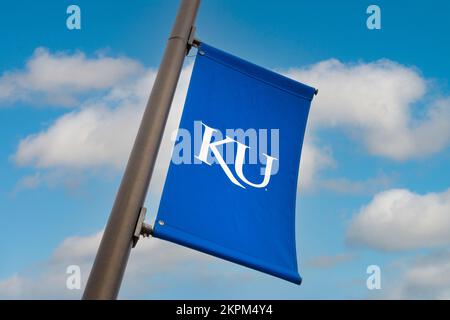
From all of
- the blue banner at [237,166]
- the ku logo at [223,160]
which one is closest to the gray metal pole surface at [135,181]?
the blue banner at [237,166]

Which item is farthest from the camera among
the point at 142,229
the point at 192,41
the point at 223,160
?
the point at 192,41

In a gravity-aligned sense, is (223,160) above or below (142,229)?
above

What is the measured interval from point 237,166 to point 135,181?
97 centimetres

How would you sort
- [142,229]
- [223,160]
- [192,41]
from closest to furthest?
[142,229] → [223,160] → [192,41]

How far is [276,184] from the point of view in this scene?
4473mm

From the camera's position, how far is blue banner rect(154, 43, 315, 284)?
3.97m

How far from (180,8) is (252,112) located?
133 cm

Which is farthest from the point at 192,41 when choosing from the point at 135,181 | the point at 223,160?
the point at 135,181

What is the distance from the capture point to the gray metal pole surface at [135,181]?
3.46 metres

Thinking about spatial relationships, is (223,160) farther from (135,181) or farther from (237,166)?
(135,181)

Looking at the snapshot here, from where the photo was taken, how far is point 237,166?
4.39 metres

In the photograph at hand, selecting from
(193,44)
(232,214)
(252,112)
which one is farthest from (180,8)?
(232,214)

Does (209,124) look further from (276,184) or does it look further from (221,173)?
(276,184)

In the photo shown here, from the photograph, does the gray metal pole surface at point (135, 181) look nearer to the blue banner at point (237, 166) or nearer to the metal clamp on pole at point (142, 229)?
the metal clamp on pole at point (142, 229)
